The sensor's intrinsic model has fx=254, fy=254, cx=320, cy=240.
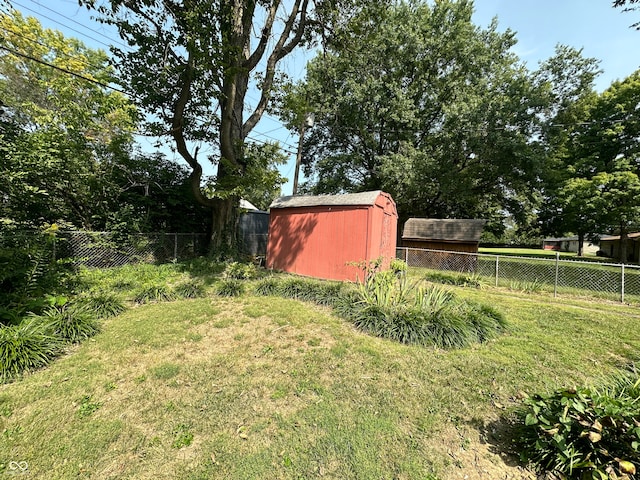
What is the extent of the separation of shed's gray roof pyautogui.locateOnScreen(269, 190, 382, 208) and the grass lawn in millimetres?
3922

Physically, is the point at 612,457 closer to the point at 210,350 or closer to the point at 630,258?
the point at 210,350

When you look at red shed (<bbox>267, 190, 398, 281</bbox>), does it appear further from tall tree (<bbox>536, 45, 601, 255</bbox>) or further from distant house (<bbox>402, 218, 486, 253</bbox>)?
tall tree (<bbox>536, 45, 601, 255</bbox>)

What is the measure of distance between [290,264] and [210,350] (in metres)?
5.24

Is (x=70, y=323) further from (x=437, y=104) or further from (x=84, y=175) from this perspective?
(x=437, y=104)

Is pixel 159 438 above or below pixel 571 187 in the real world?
below

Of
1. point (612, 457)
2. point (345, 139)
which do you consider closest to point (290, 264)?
point (612, 457)

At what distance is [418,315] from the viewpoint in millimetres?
4406

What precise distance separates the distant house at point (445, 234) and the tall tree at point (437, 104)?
7.57ft

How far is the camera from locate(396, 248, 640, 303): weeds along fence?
775cm

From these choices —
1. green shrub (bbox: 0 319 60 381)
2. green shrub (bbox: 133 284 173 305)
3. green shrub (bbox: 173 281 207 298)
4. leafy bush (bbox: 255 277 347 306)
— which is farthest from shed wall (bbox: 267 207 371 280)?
green shrub (bbox: 0 319 60 381)

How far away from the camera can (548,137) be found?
13141mm

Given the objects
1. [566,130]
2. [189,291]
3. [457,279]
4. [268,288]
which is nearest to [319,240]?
[268,288]
